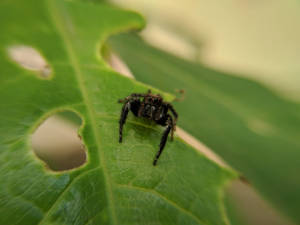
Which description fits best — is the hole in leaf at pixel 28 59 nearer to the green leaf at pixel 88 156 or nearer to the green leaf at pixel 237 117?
the green leaf at pixel 88 156

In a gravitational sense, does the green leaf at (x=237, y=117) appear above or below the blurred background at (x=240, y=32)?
above

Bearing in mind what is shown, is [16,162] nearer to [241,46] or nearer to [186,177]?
[186,177]

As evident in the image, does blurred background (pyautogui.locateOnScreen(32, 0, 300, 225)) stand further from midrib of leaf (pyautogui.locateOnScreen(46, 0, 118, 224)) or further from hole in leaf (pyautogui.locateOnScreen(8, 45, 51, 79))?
hole in leaf (pyautogui.locateOnScreen(8, 45, 51, 79))

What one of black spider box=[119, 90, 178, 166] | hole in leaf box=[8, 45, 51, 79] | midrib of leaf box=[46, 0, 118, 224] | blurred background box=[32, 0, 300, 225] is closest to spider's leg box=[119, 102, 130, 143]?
black spider box=[119, 90, 178, 166]

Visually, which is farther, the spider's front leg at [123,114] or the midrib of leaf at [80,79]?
the spider's front leg at [123,114]

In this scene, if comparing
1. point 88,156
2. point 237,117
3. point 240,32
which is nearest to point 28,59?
point 88,156

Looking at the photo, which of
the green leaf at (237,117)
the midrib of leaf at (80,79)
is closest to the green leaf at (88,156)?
the midrib of leaf at (80,79)
